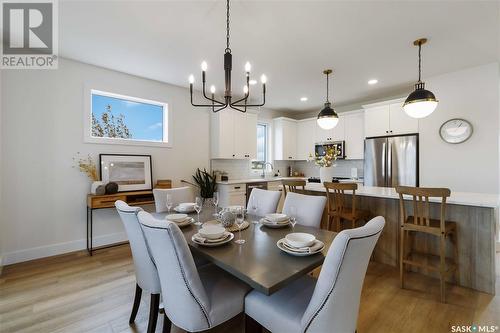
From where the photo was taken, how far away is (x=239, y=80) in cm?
390

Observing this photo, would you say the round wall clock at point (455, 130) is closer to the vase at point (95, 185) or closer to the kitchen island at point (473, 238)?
the kitchen island at point (473, 238)

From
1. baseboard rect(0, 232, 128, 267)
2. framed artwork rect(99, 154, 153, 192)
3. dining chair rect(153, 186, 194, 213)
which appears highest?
framed artwork rect(99, 154, 153, 192)

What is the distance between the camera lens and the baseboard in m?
2.81

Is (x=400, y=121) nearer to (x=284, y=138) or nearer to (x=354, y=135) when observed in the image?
(x=354, y=135)

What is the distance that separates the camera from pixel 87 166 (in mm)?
3238

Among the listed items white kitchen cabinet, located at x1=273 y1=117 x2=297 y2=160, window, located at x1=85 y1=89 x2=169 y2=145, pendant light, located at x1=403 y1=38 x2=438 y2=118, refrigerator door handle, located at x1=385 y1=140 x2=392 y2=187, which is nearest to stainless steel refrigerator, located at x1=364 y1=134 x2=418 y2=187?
refrigerator door handle, located at x1=385 y1=140 x2=392 y2=187

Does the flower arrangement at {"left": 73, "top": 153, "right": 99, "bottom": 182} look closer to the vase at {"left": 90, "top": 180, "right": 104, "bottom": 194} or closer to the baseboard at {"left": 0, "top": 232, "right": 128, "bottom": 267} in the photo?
the vase at {"left": 90, "top": 180, "right": 104, "bottom": 194}

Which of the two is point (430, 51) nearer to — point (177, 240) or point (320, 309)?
point (320, 309)

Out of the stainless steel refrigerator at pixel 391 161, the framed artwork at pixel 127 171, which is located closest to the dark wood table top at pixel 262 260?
the framed artwork at pixel 127 171

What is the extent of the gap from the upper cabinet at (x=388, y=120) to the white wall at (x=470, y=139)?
0.67 ft

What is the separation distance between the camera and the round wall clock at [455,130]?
Result: 343cm

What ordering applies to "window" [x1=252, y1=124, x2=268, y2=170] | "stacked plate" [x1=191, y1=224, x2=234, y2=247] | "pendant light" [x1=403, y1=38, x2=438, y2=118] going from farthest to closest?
"window" [x1=252, y1=124, x2=268, y2=170]
"pendant light" [x1=403, y1=38, x2=438, y2=118]
"stacked plate" [x1=191, y1=224, x2=234, y2=247]

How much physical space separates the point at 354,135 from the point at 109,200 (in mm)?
4705

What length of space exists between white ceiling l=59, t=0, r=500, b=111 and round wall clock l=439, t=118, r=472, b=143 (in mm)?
815
